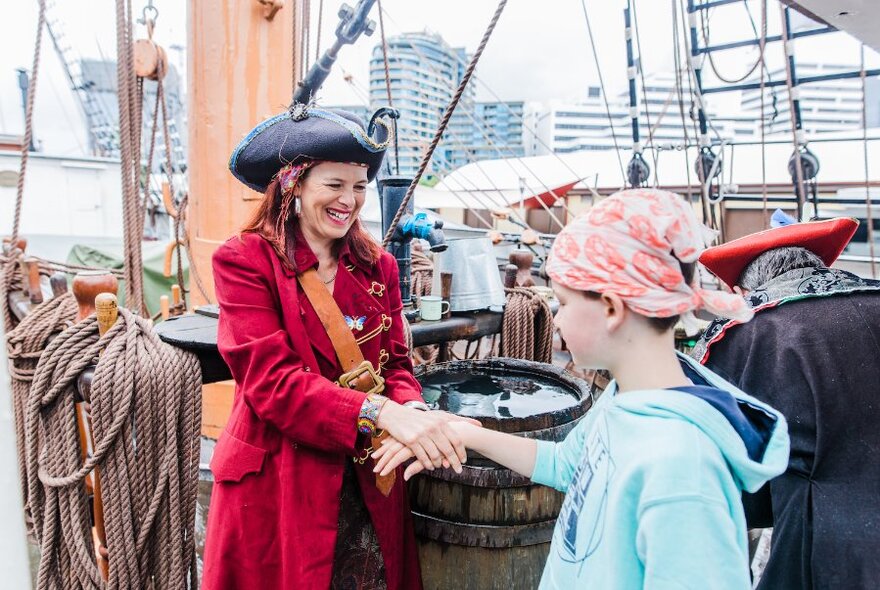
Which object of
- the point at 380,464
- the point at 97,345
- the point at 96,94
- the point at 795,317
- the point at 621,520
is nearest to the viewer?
the point at 621,520

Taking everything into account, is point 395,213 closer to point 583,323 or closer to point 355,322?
point 355,322

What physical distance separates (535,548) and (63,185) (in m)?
11.9

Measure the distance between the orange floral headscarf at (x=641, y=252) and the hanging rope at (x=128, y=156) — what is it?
91.1 inches

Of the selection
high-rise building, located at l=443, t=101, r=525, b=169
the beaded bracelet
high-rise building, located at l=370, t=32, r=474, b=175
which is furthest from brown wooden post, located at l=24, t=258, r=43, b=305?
high-rise building, located at l=443, t=101, r=525, b=169

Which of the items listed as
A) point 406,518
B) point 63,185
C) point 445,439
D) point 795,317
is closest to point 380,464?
point 445,439

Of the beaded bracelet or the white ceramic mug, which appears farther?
the white ceramic mug

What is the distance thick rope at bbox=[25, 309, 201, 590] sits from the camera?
1722 mm

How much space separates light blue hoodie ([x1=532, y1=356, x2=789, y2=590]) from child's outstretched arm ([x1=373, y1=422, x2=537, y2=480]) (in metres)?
0.22

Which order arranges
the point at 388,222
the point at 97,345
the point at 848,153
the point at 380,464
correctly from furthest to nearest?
1. the point at 848,153
2. the point at 388,222
3. the point at 97,345
4. the point at 380,464

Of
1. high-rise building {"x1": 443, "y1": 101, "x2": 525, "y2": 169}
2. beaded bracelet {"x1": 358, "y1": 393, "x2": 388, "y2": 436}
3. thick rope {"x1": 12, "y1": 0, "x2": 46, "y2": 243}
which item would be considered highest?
high-rise building {"x1": 443, "y1": 101, "x2": 525, "y2": 169}

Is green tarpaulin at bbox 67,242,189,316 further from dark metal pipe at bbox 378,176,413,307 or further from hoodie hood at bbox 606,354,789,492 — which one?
hoodie hood at bbox 606,354,789,492

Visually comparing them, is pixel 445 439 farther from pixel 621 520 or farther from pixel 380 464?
pixel 621 520

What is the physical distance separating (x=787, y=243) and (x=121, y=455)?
2.04 m

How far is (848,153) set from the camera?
12594 millimetres
